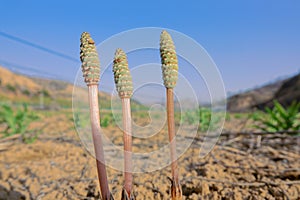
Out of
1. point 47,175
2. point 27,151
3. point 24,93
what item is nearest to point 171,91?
point 47,175

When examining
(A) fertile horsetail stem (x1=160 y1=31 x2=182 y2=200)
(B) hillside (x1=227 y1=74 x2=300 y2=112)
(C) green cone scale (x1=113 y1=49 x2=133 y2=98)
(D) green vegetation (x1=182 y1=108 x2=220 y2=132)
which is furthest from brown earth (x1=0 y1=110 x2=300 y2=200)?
(B) hillside (x1=227 y1=74 x2=300 y2=112)

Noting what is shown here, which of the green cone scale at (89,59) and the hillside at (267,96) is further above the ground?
the hillside at (267,96)

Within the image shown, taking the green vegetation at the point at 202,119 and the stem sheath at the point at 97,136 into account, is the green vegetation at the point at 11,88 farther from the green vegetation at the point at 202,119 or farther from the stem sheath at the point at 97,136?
the stem sheath at the point at 97,136


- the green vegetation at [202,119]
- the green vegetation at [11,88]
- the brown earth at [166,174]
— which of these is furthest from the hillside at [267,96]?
the green vegetation at [11,88]

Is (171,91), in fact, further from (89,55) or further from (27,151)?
(27,151)

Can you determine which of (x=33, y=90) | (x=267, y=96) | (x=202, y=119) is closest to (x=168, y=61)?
(x=202, y=119)

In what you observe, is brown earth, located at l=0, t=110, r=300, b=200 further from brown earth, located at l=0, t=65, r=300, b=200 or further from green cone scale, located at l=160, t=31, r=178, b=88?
green cone scale, located at l=160, t=31, r=178, b=88
